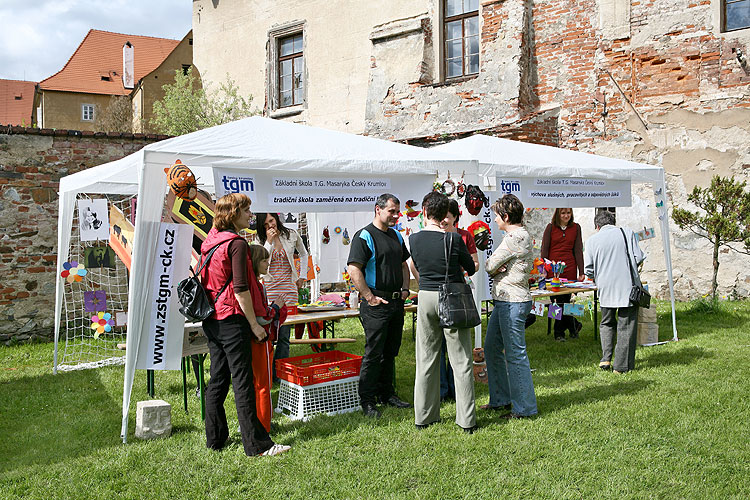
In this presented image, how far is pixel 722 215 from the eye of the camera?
9.59 meters

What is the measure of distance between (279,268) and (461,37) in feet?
30.1

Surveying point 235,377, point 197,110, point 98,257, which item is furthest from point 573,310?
point 197,110

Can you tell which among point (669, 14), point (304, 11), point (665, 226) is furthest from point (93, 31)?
point (665, 226)

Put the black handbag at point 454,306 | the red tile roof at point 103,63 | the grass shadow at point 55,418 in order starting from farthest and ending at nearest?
the red tile roof at point 103,63, the grass shadow at point 55,418, the black handbag at point 454,306

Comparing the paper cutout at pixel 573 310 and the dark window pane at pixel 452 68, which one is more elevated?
the dark window pane at pixel 452 68

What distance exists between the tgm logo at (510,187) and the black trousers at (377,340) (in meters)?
2.09

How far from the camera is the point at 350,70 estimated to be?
604 inches

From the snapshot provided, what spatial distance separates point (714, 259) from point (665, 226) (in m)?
2.33

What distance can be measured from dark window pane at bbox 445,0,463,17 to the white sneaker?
11.4m

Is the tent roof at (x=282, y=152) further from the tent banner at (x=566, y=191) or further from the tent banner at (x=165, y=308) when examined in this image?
the tent banner at (x=566, y=191)

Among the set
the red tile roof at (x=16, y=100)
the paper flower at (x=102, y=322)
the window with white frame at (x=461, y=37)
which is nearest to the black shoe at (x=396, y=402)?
the paper flower at (x=102, y=322)

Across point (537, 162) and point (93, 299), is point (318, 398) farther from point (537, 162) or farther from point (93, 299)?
point (537, 162)

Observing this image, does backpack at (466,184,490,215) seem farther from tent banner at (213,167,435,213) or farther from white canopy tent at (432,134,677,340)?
tent banner at (213,167,435,213)

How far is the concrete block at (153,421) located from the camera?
4.74 meters
